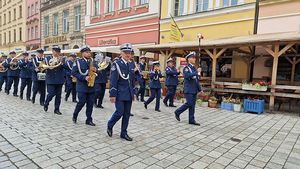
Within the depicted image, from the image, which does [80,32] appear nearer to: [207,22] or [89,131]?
[207,22]

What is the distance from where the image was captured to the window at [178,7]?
1496cm

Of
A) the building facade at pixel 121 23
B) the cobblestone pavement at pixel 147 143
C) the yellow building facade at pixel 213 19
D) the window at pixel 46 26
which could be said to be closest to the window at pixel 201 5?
the yellow building facade at pixel 213 19

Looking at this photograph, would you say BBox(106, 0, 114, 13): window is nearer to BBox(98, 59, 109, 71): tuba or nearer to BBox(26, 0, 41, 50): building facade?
BBox(98, 59, 109, 71): tuba

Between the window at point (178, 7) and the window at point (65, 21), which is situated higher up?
the window at point (65, 21)

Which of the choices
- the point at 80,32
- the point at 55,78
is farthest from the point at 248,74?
the point at 80,32

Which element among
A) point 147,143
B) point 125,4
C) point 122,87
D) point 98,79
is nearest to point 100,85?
point 98,79

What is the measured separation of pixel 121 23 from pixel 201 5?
22.4ft

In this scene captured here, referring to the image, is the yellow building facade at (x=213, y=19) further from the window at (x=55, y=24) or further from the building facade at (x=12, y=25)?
the building facade at (x=12, y=25)

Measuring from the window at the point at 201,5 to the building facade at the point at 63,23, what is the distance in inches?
494

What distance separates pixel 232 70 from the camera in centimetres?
1262

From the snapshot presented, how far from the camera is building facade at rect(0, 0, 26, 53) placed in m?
35.6

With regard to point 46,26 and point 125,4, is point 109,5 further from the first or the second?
point 46,26

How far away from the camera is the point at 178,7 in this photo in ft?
50.0

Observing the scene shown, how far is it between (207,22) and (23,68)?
377 inches
